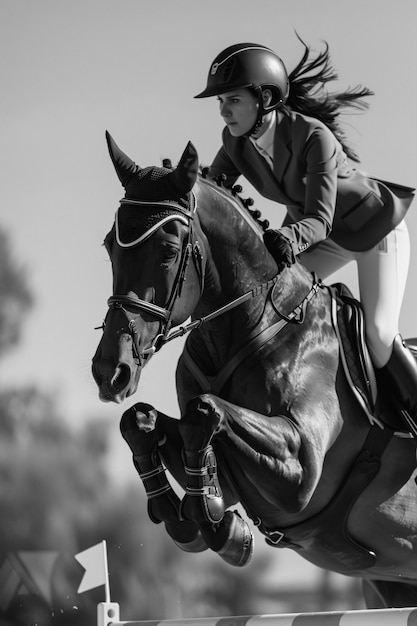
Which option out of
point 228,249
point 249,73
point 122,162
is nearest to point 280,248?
point 228,249

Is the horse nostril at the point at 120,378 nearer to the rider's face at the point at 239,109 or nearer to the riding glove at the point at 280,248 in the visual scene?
the riding glove at the point at 280,248

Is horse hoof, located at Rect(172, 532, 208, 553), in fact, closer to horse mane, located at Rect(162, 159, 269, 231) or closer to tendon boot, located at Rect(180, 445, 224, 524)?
tendon boot, located at Rect(180, 445, 224, 524)

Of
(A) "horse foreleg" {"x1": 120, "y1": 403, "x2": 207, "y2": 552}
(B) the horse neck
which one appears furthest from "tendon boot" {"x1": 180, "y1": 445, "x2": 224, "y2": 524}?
(B) the horse neck

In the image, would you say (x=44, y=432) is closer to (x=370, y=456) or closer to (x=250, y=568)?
(x=250, y=568)

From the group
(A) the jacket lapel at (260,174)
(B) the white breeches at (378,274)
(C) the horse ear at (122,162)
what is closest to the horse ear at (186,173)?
(C) the horse ear at (122,162)

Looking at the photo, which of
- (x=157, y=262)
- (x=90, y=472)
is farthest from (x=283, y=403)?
(x=90, y=472)

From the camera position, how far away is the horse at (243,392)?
285cm

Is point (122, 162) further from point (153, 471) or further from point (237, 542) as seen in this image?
point (237, 542)

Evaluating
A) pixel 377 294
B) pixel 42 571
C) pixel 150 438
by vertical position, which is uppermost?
pixel 377 294

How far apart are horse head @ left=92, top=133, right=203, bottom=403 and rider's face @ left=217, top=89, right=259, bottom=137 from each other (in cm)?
42

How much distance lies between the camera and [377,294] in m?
3.55

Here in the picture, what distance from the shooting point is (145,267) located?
2861mm

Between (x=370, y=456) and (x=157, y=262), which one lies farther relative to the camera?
(x=370, y=456)

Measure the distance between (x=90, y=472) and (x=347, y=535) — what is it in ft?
52.8
